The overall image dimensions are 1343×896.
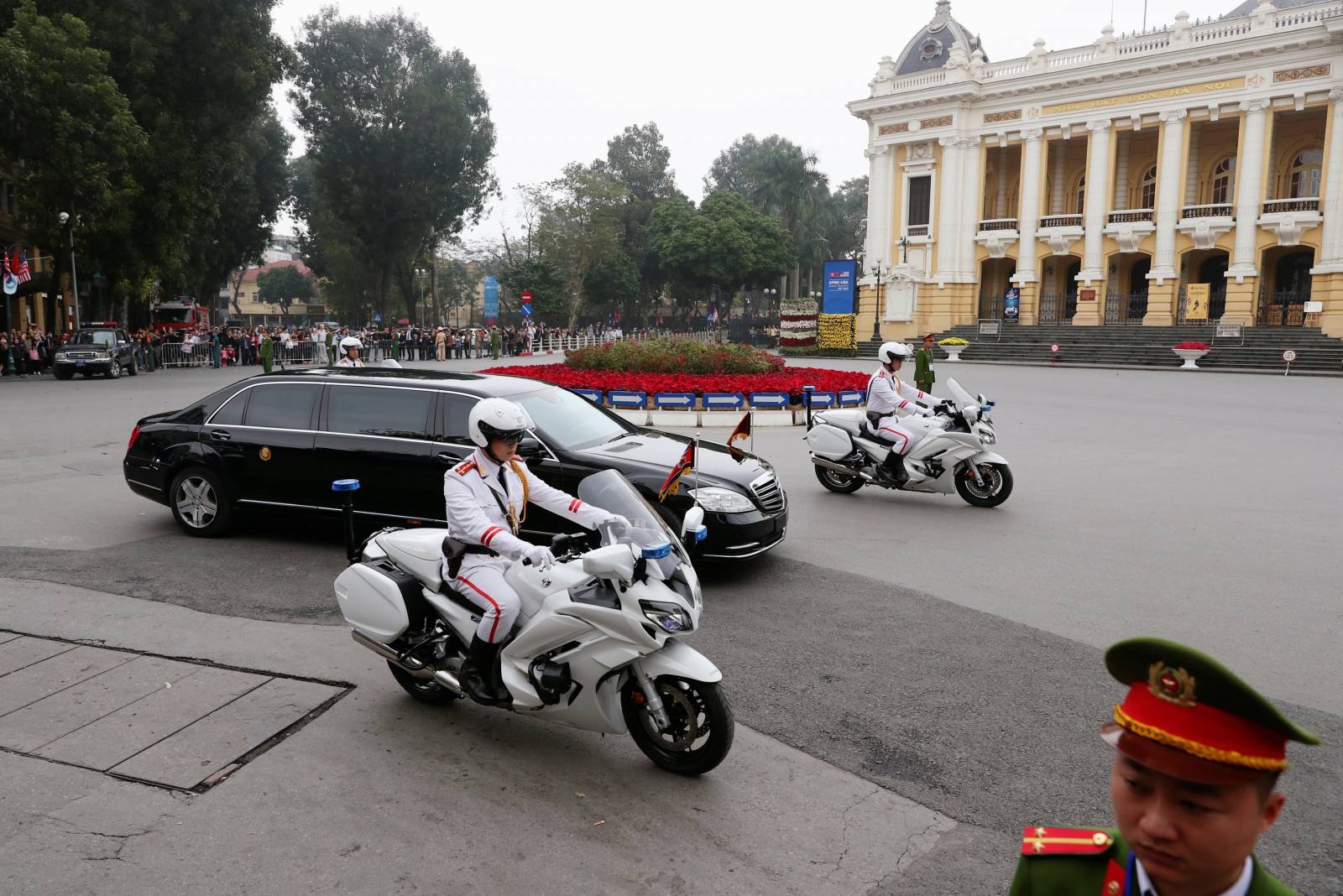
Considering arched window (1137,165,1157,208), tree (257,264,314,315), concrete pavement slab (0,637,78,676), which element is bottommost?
concrete pavement slab (0,637,78,676)

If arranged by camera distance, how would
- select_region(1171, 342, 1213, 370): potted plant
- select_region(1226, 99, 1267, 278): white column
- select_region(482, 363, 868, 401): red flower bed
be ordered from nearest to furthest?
select_region(482, 363, 868, 401): red flower bed
select_region(1171, 342, 1213, 370): potted plant
select_region(1226, 99, 1267, 278): white column

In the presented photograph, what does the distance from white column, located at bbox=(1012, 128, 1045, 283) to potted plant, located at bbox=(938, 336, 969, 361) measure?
24.3ft

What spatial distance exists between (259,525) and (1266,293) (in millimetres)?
49322

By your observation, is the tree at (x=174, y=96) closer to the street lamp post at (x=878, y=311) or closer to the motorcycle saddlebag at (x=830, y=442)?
the motorcycle saddlebag at (x=830, y=442)

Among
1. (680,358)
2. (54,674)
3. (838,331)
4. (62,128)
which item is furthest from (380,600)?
(838,331)

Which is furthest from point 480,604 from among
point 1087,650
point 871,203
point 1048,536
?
point 871,203

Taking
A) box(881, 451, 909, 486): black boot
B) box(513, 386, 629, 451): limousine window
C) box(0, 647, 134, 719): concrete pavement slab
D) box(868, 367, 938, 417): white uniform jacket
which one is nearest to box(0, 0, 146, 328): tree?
box(513, 386, 629, 451): limousine window

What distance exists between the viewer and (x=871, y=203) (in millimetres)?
55094

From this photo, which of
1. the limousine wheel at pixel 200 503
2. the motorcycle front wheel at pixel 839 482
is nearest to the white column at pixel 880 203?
the motorcycle front wheel at pixel 839 482

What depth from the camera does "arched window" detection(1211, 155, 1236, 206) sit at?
48.4 metres

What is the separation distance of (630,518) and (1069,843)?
282 cm

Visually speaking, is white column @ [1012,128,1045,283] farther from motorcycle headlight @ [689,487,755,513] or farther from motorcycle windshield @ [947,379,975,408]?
motorcycle headlight @ [689,487,755,513]

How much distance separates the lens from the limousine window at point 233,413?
8859mm

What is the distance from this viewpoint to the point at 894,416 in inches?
428
